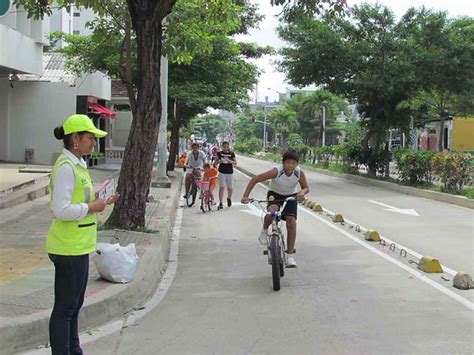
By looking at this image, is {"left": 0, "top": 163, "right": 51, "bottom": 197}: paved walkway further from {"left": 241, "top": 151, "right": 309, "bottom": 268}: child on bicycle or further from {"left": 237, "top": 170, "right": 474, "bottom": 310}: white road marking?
{"left": 241, "top": 151, "right": 309, "bottom": 268}: child on bicycle

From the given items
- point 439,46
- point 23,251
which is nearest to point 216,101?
point 439,46

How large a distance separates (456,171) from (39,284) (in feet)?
52.2

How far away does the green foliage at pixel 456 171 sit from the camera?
1920cm

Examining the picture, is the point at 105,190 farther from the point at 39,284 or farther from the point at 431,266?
the point at 431,266

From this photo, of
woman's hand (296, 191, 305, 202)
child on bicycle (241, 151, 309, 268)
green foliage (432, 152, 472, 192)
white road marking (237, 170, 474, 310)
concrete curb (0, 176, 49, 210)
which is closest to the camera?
white road marking (237, 170, 474, 310)

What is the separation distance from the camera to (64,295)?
409cm

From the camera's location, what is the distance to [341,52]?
84.1ft

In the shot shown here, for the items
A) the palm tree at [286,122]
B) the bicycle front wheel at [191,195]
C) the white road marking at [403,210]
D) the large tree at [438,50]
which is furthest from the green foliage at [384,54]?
the palm tree at [286,122]

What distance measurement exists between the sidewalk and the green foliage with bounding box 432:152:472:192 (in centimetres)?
1152

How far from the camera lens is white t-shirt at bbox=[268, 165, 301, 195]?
7938 mm

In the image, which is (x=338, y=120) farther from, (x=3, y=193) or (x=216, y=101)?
(x=3, y=193)

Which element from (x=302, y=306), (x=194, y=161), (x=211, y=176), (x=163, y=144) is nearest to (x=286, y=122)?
(x=163, y=144)

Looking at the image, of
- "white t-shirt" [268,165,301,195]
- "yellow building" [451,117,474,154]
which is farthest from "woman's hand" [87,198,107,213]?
"yellow building" [451,117,474,154]

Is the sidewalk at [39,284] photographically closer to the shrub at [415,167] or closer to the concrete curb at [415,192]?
the concrete curb at [415,192]
